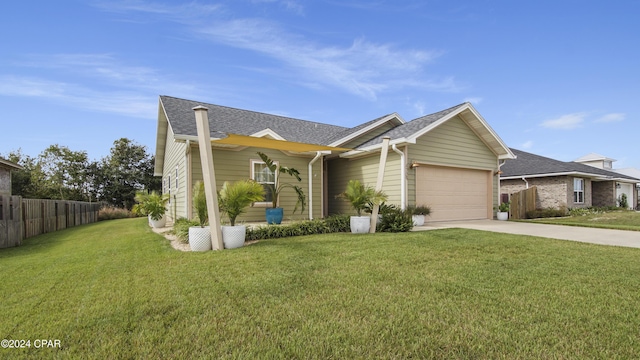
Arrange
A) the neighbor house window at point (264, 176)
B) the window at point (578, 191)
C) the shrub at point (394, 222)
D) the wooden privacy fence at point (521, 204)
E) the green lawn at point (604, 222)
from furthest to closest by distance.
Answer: the window at point (578, 191)
the wooden privacy fence at point (521, 204)
the neighbor house window at point (264, 176)
the green lawn at point (604, 222)
the shrub at point (394, 222)

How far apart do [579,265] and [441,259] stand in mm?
2048

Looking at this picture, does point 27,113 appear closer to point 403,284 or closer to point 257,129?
point 257,129

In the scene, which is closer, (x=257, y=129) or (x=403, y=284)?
(x=403, y=284)

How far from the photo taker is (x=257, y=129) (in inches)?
492

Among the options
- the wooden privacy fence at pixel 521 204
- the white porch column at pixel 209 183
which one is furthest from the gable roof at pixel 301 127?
the white porch column at pixel 209 183

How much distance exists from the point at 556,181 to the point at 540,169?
3.62 ft

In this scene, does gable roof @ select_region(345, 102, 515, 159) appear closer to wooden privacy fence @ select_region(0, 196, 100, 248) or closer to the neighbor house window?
the neighbor house window

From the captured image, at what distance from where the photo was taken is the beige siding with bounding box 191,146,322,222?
10570mm

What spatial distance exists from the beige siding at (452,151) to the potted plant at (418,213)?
297 millimetres

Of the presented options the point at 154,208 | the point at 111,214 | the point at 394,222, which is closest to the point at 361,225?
the point at 394,222

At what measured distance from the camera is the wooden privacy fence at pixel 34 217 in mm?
8109

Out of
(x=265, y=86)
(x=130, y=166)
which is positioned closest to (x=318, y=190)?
(x=265, y=86)

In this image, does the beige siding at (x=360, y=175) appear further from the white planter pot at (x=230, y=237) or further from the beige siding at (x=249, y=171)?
the white planter pot at (x=230, y=237)

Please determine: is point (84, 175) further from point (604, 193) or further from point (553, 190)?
point (604, 193)
